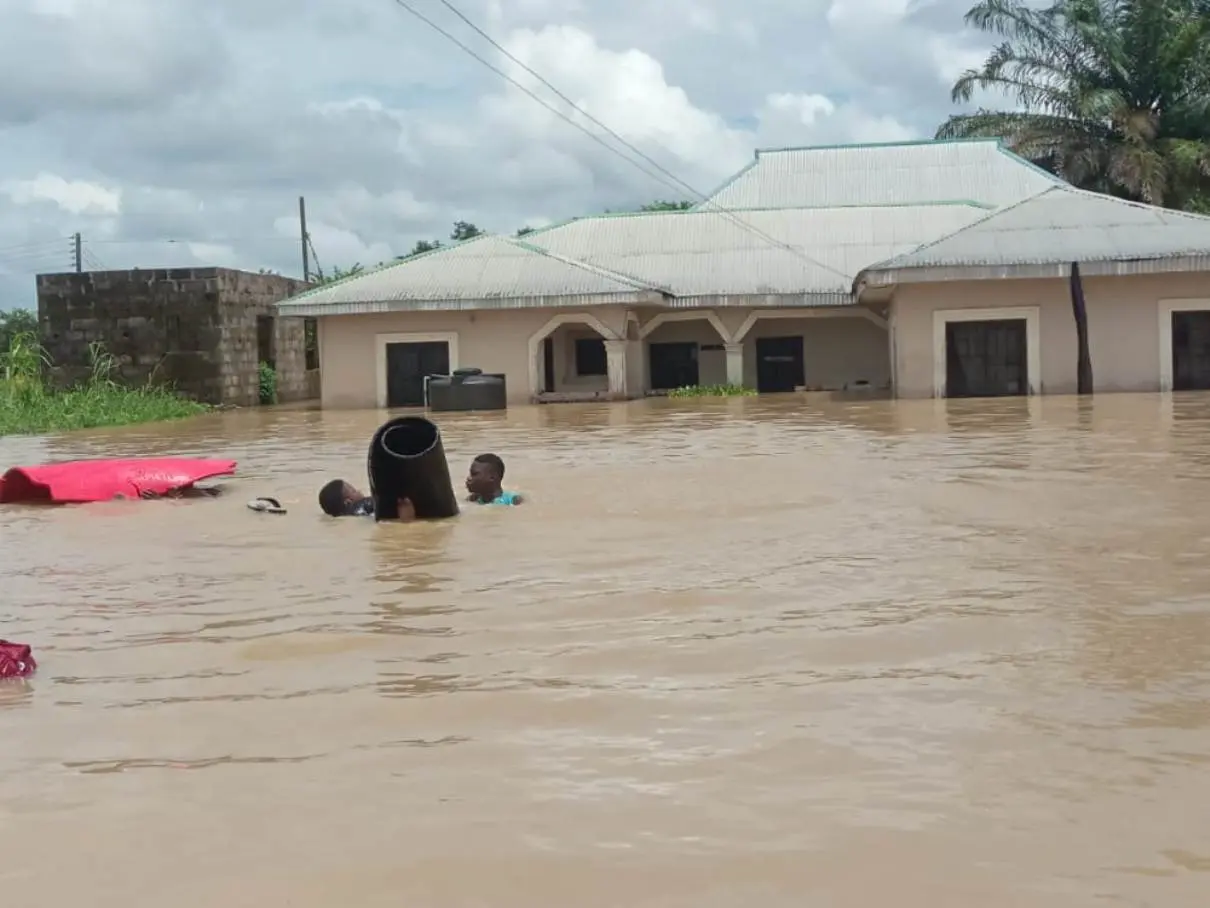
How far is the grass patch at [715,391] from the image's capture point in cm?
2873

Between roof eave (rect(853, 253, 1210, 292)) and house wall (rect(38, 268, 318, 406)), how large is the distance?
14673mm

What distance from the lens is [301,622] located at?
253 inches

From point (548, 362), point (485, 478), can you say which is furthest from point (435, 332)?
point (485, 478)

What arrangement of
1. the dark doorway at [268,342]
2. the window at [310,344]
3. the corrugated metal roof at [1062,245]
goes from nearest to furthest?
the corrugated metal roof at [1062,245]
the dark doorway at [268,342]
the window at [310,344]

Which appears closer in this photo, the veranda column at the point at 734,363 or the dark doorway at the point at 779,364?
the veranda column at the point at 734,363

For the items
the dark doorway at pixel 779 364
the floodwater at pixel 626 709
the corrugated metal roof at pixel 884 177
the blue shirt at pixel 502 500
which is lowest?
the floodwater at pixel 626 709

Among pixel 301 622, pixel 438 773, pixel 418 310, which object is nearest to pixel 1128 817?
pixel 438 773

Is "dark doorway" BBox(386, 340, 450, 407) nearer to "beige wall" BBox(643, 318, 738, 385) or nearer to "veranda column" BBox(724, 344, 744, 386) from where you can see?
"beige wall" BBox(643, 318, 738, 385)

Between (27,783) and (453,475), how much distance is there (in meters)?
9.40

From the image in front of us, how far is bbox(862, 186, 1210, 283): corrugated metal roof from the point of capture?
23.0 m

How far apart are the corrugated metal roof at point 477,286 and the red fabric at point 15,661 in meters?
21.7

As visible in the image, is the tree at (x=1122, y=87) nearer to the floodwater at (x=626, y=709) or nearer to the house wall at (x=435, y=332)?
the house wall at (x=435, y=332)

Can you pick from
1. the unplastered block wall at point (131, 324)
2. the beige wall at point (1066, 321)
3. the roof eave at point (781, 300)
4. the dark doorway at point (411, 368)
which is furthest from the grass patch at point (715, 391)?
the unplastered block wall at point (131, 324)

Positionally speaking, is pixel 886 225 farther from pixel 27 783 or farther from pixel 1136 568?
pixel 27 783
